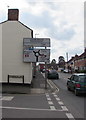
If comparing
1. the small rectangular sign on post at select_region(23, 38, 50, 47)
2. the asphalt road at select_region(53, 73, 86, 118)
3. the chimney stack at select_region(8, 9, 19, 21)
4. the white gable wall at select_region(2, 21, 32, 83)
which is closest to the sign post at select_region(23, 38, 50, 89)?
the small rectangular sign on post at select_region(23, 38, 50, 47)

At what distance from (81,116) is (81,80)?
26.6 ft

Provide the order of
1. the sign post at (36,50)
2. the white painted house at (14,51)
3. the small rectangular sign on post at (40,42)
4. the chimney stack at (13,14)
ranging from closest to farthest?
1. the sign post at (36,50)
2. the small rectangular sign on post at (40,42)
3. the white painted house at (14,51)
4. the chimney stack at (13,14)

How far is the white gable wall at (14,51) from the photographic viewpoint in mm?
28984

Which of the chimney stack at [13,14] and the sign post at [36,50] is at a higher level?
the chimney stack at [13,14]

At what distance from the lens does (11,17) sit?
1232 inches

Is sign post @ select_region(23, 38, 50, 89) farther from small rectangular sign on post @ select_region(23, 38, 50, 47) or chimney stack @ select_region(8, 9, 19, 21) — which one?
chimney stack @ select_region(8, 9, 19, 21)

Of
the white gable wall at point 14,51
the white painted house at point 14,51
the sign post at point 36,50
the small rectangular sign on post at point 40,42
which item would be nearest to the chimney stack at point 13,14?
the white painted house at point 14,51

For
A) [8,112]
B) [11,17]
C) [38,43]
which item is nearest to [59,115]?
[8,112]

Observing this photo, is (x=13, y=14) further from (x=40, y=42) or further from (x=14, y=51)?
(x=40, y=42)

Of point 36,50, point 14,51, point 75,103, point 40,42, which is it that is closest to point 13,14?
point 14,51

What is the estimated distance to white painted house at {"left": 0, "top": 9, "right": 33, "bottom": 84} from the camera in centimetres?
2898

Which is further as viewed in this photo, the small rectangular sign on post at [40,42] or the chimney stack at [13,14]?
the chimney stack at [13,14]

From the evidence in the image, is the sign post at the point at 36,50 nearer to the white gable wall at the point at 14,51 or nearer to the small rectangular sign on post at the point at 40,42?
the small rectangular sign on post at the point at 40,42

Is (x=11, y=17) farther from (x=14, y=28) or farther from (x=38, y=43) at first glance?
(x=38, y=43)
